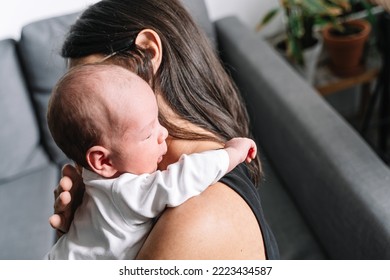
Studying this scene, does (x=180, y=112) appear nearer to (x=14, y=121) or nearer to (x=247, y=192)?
(x=247, y=192)

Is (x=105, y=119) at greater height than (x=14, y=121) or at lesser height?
greater

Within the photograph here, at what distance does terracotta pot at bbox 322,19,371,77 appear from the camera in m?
1.65

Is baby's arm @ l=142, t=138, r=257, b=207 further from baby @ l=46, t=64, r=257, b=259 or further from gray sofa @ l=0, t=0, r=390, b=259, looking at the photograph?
gray sofa @ l=0, t=0, r=390, b=259

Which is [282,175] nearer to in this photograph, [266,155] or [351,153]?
[266,155]

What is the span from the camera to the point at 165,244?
55cm

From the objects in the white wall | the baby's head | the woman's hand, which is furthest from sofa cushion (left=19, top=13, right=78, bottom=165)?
the baby's head

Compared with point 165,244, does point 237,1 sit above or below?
below

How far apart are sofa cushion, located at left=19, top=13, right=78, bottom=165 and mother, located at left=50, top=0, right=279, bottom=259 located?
62 cm

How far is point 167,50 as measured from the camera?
2.17ft

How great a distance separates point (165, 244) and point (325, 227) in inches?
25.8

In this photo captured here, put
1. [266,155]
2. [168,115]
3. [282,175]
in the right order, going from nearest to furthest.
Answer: [168,115] < [282,175] < [266,155]

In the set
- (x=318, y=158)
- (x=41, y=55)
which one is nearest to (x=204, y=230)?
(x=318, y=158)

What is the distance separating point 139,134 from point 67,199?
16 centimetres
